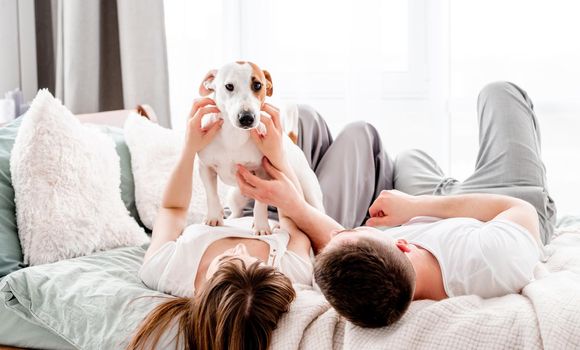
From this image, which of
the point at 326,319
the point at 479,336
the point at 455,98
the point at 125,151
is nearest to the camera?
the point at 479,336

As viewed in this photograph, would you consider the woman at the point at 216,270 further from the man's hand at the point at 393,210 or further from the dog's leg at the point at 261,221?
the man's hand at the point at 393,210

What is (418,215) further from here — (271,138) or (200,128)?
(200,128)

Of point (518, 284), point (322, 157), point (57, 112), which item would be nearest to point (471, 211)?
point (518, 284)

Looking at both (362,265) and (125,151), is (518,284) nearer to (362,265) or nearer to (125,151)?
(362,265)

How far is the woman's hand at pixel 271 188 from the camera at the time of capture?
1.52 metres

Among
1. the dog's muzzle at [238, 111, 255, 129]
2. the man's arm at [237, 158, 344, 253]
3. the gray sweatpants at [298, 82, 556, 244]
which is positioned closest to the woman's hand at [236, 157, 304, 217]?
the man's arm at [237, 158, 344, 253]

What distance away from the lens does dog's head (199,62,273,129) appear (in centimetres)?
133

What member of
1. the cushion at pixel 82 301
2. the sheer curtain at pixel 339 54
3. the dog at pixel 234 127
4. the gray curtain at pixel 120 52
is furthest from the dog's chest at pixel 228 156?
the gray curtain at pixel 120 52

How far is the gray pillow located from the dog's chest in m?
0.58

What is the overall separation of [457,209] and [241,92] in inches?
25.6

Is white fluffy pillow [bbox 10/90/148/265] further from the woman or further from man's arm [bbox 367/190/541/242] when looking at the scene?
man's arm [bbox 367/190/541/242]

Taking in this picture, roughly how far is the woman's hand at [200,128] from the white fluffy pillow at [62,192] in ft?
1.62

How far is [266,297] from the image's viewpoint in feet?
3.88

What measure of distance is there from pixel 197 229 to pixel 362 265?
21.5 inches
